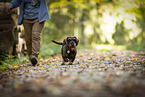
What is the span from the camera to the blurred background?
1157cm

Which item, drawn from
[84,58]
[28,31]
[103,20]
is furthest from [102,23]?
[28,31]

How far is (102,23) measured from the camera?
579 inches

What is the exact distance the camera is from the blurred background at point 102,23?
38.0 feet

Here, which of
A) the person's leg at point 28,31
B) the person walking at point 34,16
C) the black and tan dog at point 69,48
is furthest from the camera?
the person's leg at point 28,31

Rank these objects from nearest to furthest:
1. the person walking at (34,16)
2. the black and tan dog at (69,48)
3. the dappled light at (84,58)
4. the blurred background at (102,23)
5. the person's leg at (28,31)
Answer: the dappled light at (84,58) → the black and tan dog at (69,48) → the person walking at (34,16) → the person's leg at (28,31) → the blurred background at (102,23)

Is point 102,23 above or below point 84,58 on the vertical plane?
above

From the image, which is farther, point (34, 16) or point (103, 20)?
point (103, 20)

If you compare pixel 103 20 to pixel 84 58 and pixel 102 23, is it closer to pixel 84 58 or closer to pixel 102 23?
pixel 102 23

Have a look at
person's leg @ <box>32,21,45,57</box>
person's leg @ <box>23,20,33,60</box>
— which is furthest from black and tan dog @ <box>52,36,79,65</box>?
person's leg @ <box>23,20,33,60</box>

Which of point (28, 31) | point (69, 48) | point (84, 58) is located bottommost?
point (84, 58)

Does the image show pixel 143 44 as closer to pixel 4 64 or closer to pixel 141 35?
pixel 141 35

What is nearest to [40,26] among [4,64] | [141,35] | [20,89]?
[4,64]

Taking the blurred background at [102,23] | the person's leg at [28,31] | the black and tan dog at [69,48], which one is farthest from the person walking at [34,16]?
the blurred background at [102,23]

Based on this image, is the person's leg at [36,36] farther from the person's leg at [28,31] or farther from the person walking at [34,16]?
the person's leg at [28,31]
